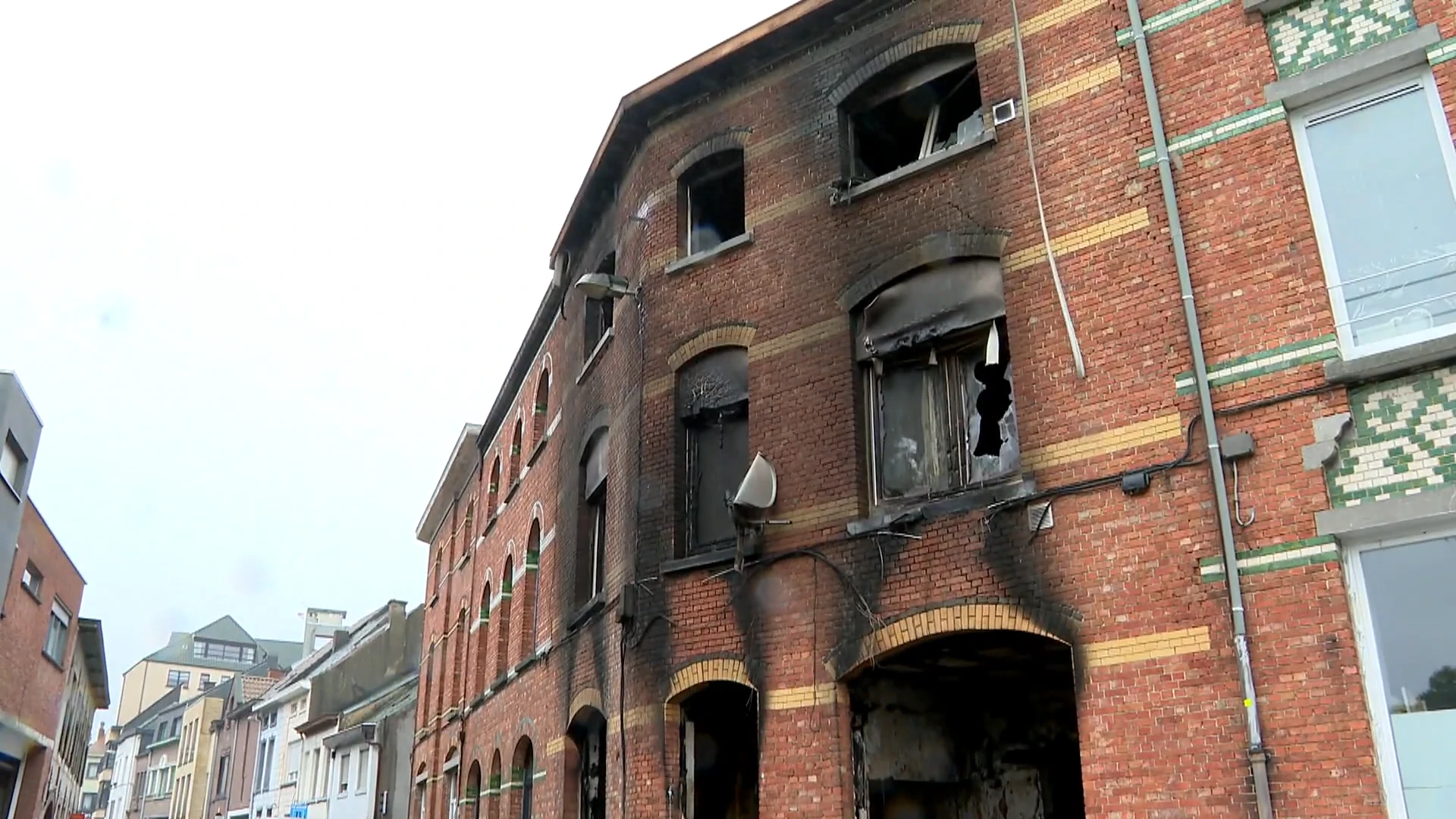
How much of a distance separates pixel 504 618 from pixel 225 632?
90.8m

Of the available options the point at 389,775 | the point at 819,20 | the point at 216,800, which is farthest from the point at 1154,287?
the point at 216,800

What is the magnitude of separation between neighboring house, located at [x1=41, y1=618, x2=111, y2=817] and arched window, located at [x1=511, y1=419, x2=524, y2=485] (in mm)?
20359

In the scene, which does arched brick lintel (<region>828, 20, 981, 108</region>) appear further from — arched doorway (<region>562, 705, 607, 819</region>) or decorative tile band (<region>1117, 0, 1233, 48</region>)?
arched doorway (<region>562, 705, 607, 819</region>)

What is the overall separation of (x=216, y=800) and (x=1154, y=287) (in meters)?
58.2

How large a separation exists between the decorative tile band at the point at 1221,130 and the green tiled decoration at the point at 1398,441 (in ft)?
7.93

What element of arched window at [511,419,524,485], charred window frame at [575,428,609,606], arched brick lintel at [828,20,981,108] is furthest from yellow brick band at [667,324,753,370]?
arched window at [511,419,524,485]

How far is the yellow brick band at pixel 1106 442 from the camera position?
873 centimetres

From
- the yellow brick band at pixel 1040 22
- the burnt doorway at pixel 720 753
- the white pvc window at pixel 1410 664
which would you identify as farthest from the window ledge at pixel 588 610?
the white pvc window at pixel 1410 664

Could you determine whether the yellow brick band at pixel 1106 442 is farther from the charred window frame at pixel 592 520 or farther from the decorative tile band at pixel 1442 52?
the charred window frame at pixel 592 520

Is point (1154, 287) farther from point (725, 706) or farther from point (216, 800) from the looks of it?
point (216, 800)

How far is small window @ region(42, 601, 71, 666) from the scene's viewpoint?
3002cm

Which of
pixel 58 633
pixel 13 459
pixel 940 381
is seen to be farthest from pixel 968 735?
pixel 58 633

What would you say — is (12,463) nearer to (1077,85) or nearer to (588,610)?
(588,610)

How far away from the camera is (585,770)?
14492 mm
